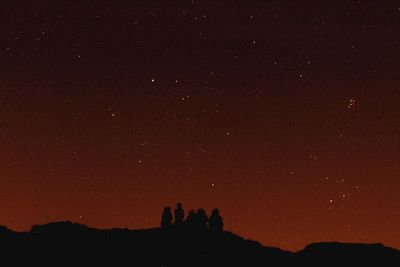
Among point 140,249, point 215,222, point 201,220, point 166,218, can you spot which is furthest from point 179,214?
point 140,249

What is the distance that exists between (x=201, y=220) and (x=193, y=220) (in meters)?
0.33

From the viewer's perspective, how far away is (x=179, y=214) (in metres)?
30.9

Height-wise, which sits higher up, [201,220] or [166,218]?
[166,218]

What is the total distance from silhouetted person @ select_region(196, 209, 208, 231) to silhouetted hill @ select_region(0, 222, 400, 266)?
0.66 feet

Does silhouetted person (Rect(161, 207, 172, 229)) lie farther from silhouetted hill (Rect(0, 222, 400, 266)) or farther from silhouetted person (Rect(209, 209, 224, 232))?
silhouetted person (Rect(209, 209, 224, 232))

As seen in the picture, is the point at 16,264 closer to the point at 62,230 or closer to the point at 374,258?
the point at 62,230

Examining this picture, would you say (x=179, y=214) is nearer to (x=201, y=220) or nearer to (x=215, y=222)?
(x=201, y=220)

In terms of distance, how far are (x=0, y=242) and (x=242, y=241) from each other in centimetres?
1113

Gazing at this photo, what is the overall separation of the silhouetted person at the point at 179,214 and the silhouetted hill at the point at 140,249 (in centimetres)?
35

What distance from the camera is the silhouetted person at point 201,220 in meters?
30.6

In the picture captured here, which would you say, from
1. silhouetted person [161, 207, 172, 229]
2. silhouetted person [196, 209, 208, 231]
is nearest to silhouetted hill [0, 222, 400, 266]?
silhouetted person [196, 209, 208, 231]

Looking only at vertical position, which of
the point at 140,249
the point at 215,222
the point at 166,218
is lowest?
the point at 140,249

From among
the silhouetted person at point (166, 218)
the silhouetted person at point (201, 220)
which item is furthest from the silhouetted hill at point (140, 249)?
the silhouetted person at point (166, 218)

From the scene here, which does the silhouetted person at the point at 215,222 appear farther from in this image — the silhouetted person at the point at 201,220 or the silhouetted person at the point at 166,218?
the silhouetted person at the point at 166,218
